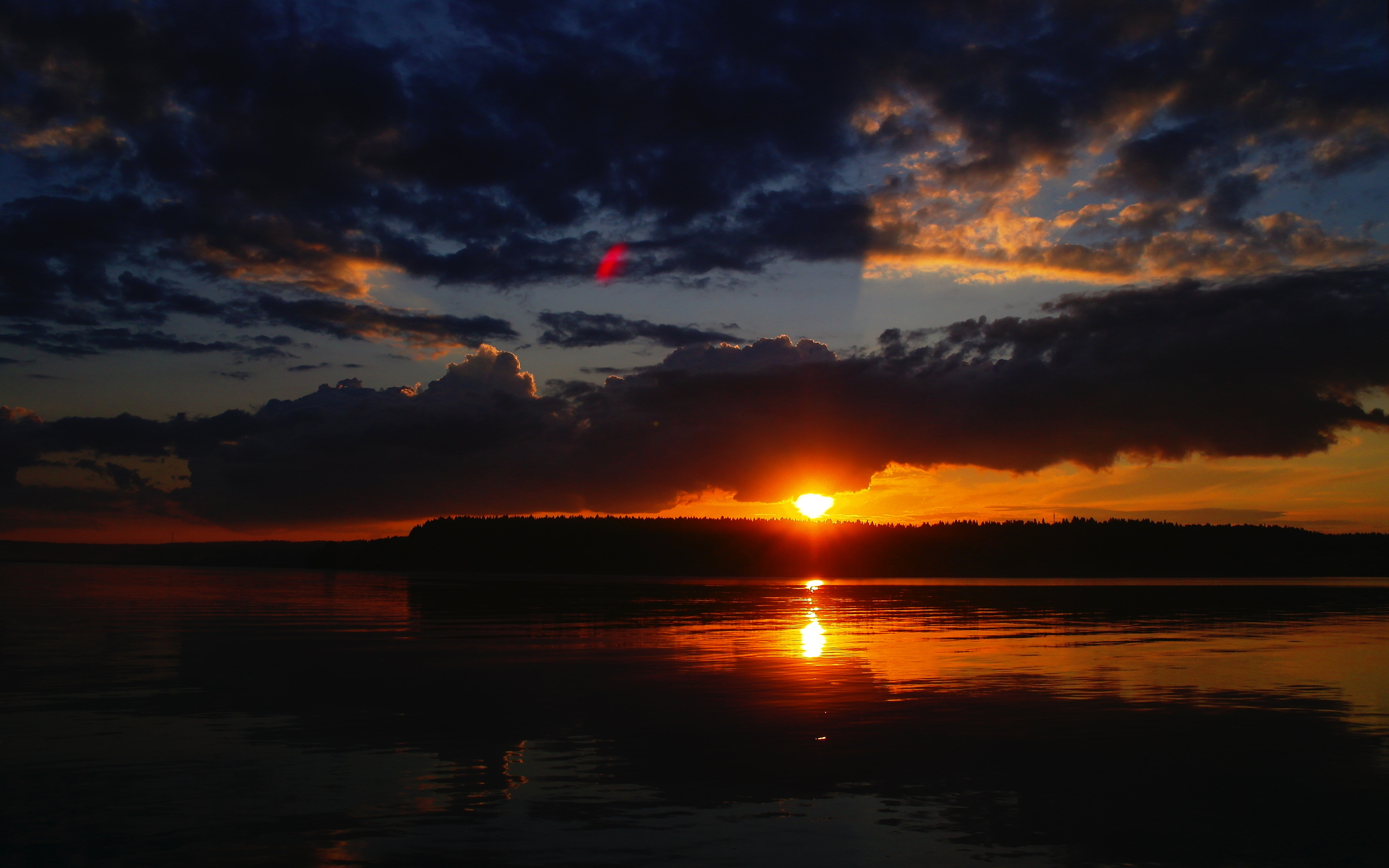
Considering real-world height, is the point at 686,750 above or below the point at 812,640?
above

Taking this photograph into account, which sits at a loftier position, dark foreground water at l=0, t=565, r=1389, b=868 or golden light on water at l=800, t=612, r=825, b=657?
dark foreground water at l=0, t=565, r=1389, b=868

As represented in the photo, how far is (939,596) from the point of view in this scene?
69938 mm

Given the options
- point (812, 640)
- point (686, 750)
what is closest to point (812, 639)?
point (812, 640)

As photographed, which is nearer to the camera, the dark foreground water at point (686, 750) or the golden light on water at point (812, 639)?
the dark foreground water at point (686, 750)

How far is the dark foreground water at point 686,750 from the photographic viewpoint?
9.89 m

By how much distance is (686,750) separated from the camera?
1449cm

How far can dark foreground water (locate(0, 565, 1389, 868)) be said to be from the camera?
989 cm

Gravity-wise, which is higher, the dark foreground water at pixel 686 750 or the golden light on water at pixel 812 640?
the dark foreground water at pixel 686 750

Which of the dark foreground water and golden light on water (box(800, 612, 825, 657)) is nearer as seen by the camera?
the dark foreground water

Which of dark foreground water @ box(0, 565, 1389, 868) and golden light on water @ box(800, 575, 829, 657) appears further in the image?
golden light on water @ box(800, 575, 829, 657)

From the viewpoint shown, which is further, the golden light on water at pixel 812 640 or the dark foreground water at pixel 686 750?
the golden light on water at pixel 812 640

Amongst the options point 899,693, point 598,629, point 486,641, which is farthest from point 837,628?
point 899,693

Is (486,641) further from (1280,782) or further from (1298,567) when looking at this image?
(1298,567)

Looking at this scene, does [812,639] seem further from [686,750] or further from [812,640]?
[686,750]
